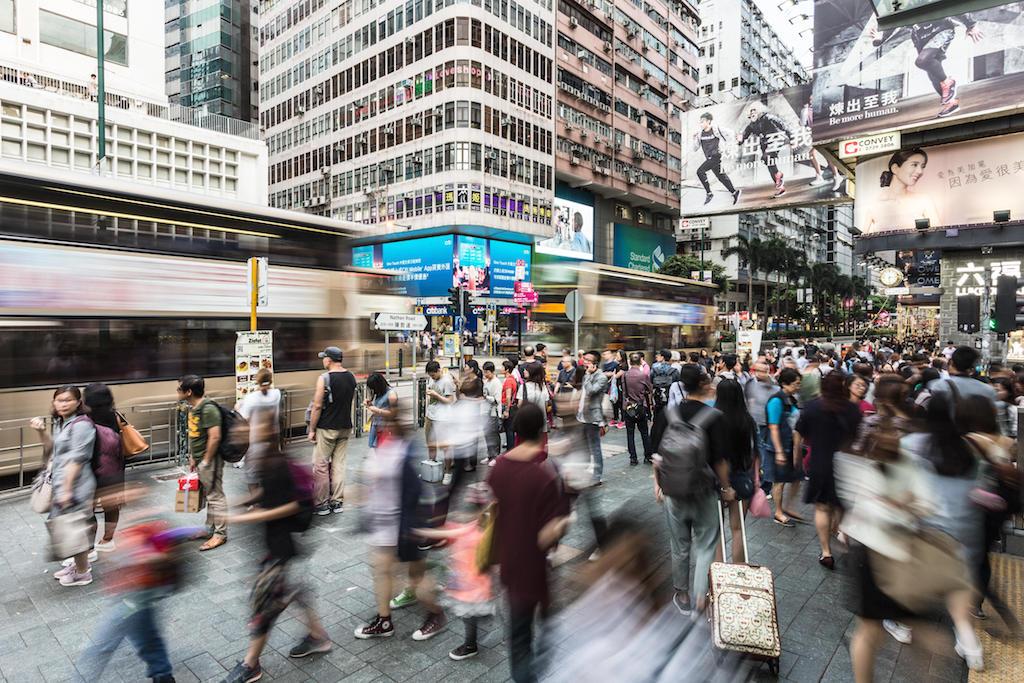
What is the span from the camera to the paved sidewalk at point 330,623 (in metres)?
3.76

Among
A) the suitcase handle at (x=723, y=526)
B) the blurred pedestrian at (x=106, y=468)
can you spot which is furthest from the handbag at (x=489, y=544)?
the blurred pedestrian at (x=106, y=468)

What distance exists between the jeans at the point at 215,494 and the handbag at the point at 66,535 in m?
1.30

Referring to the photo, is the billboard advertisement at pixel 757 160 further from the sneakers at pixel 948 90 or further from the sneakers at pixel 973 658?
the sneakers at pixel 973 658

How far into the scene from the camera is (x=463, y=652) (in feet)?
12.9

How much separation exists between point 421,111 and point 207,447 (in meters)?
35.4

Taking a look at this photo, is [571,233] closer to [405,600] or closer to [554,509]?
[405,600]

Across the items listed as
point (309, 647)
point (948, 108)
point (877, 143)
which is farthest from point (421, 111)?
point (309, 647)

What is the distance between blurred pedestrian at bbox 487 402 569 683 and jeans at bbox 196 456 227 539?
12.8ft

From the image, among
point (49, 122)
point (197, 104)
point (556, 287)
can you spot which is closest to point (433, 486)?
point (556, 287)

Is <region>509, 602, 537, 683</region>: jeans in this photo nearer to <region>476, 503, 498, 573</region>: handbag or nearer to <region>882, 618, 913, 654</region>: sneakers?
<region>476, 503, 498, 573</region>: handbag

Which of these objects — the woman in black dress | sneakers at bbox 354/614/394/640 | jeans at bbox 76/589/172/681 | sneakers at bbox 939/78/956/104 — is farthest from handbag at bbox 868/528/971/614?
sneakers at bbox 939/78/956/104

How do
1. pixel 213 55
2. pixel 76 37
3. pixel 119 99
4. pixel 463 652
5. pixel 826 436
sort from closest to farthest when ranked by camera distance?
1. pixel 463 652
2. pixel 826 436
3. pixel 76 37
4. pixel 119 99
5. pixel 213 55

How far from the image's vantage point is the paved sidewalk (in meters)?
3.76

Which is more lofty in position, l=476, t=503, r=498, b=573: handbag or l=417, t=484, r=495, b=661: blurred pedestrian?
l=476, t=503, r=498, b=573: handbag
